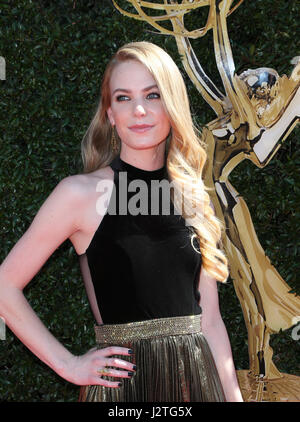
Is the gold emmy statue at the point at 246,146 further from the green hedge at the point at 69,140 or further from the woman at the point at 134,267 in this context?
the woman at the point at 134,267

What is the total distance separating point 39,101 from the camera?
2.61 meters

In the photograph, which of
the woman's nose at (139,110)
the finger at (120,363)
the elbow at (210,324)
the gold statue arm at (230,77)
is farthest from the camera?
the gold statue arm at (230,77)

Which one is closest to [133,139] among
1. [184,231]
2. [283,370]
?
[184,231]

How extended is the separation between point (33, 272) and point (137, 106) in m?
0.60

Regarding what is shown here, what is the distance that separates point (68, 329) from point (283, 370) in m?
1.00

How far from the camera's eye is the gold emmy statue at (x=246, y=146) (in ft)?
8.59

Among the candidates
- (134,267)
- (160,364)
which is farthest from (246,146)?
(160,364)

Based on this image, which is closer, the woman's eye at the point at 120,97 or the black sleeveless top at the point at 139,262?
the black sleeveless top at the point at 139,262

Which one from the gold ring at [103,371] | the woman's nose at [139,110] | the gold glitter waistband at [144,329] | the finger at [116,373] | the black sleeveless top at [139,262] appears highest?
the woman's nose at [139,110]

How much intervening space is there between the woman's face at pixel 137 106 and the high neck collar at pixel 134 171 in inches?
3.1

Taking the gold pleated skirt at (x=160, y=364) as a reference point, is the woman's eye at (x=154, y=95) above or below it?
above

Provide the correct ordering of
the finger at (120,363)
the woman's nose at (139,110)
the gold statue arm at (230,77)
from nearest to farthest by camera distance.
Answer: the finger at (120,363) < the woman's nose at (139,110) < the gold statue arm at (230,77)

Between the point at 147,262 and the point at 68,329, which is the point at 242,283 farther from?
the point at 147,262

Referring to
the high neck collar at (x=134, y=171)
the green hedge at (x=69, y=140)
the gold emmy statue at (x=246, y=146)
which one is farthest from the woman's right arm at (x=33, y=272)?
the gold emmy statue at (x=246, y=146)
